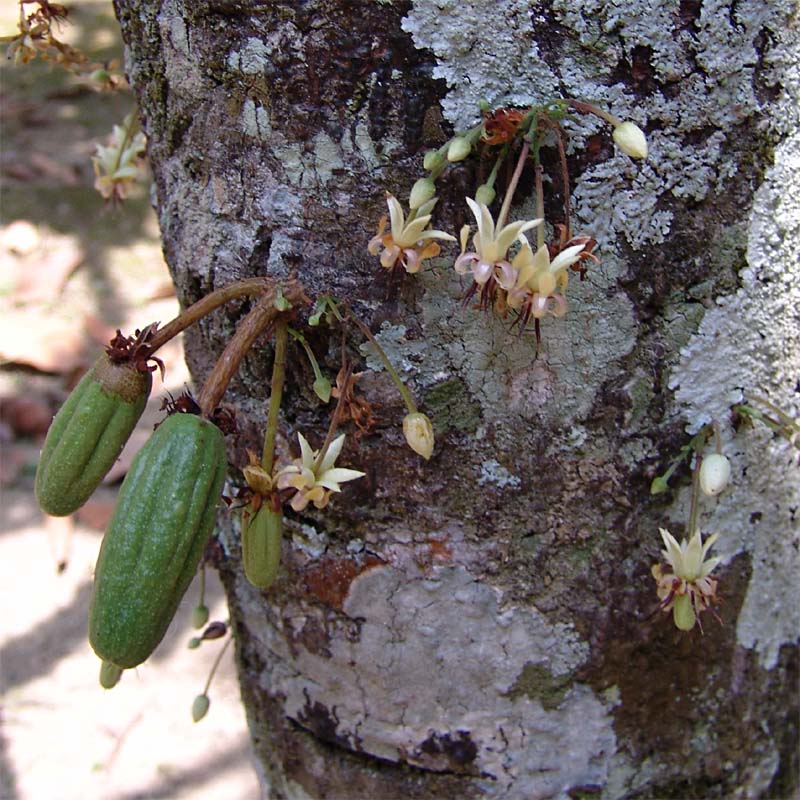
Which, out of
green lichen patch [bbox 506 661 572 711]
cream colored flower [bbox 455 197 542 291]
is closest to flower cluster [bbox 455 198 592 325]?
cream colored flower [bbox 455 197 542 291]

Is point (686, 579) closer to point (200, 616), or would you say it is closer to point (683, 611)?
point (683, 611)

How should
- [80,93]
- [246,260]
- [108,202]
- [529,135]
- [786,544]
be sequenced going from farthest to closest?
1. [80,93]
2. [108,202]
3. [786,544]
4. [246,260]
5. [529,135]

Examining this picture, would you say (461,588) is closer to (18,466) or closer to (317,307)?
(317,307)

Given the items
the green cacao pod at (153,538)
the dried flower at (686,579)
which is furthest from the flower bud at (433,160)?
the dried flower at (686,579)

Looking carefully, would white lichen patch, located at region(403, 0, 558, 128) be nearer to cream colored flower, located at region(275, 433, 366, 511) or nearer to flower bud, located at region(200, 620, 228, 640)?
cream colored flower, located at region(275, 433, 366, 511)

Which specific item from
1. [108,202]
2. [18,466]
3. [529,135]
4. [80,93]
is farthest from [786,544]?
[80,93]

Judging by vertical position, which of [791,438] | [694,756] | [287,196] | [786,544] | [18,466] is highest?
[287,196]
